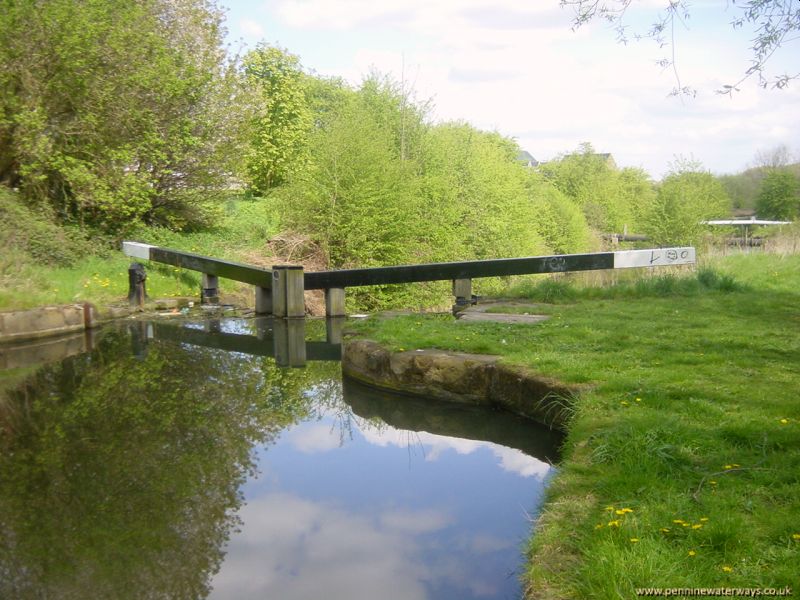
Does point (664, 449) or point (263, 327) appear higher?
point (664, 449)

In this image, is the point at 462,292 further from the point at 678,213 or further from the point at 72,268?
the point at 678,213

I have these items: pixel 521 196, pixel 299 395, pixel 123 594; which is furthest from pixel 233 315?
pixel 521 196

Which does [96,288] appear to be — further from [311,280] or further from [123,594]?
[123,594]

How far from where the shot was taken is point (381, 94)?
1203 inches

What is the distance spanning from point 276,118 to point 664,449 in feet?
112

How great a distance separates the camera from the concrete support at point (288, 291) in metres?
11.4

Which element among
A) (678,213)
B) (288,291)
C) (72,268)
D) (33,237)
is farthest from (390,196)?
(678,213)

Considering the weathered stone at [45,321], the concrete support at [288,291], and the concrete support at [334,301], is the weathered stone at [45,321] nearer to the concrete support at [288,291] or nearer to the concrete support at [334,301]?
the concrete support at [288,291]

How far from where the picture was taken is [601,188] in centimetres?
7275

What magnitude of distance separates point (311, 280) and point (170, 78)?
7.32 m

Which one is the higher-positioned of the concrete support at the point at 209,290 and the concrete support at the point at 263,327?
the concrete support at the point at 209,290

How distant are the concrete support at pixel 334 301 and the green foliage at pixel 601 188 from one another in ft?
195

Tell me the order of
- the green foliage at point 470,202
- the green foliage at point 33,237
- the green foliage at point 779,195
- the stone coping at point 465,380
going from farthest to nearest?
the green foliage at point 779,195 → the green foliage at point 470,202 → the green foliage at point 33,237 → the stone coping at point 465,380

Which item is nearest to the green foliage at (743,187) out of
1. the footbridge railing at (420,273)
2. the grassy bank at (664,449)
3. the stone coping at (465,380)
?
the footbridge railing at (420,273)
